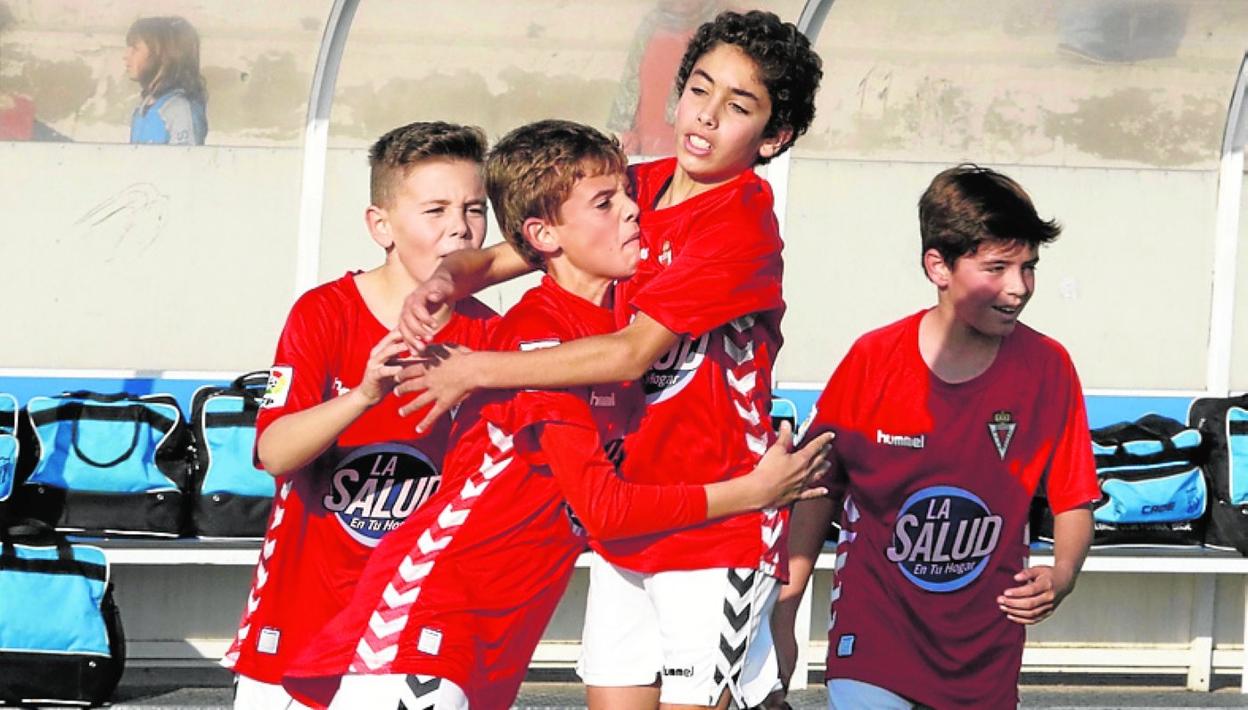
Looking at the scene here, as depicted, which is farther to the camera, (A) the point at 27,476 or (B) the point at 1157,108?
(B) the point at 1157,108

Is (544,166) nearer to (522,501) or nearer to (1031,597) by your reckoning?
(522,501)

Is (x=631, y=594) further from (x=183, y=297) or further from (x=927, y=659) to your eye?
(x=183, y=297)

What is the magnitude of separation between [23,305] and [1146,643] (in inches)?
161

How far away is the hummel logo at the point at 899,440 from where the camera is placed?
12.3 ft

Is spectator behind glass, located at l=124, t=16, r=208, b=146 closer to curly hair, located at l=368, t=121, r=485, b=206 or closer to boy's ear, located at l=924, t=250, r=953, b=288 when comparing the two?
curly hair, located at l=368, t=121, r=485, b=206

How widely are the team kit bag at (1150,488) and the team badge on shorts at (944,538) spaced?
2.74 metres

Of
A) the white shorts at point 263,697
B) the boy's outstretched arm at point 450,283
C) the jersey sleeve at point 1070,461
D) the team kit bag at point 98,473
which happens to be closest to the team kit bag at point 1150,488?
the jersey sleeve at point 1070,461

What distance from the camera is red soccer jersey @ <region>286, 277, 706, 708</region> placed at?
298cm

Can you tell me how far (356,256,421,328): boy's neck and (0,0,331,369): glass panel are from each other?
10.3 ft

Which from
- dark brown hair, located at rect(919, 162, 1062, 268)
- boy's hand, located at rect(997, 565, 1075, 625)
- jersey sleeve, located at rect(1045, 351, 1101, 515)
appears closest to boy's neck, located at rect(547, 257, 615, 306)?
dark brown hair, located at rect(919, 162, 1062, 268)

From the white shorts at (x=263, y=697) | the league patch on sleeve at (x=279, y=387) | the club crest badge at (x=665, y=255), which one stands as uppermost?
the club crest badge at (x=665, y=255)

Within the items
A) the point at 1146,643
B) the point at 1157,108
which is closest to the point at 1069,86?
the point at 1157,108

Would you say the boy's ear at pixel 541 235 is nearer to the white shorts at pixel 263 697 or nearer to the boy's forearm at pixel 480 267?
the boy's forearm at pixel 480 267

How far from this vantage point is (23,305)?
6.61 metres
